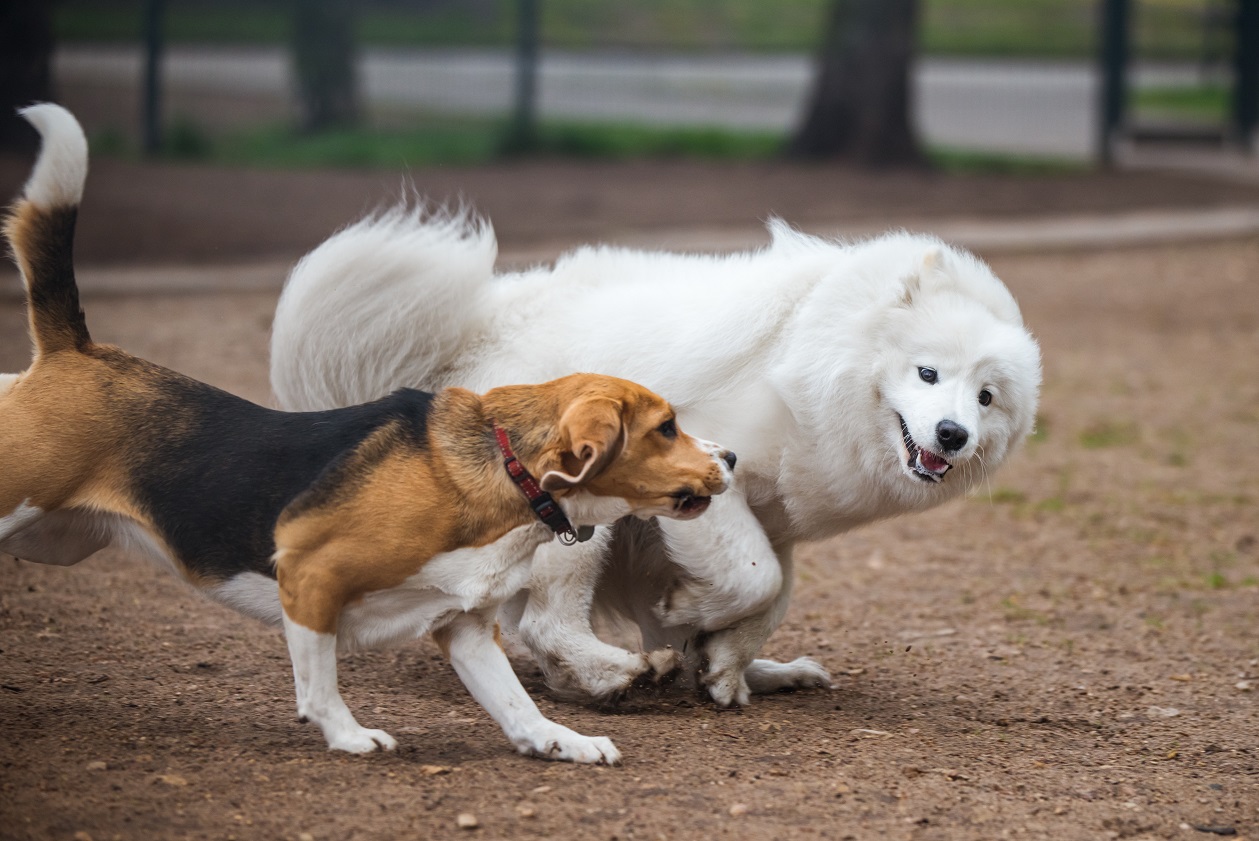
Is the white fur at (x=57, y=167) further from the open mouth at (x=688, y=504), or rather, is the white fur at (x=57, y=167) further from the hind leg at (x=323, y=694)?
the open mouth at (x=688, y=504)

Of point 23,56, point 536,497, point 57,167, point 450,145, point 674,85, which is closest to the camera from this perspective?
point 536,497

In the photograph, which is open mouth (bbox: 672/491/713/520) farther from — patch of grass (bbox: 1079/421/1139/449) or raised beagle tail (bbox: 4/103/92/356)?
patch of grass (bbox: 1079/421/1139/449)

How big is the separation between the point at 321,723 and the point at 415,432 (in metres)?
0.79

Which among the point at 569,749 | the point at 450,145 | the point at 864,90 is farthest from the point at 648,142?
the point at 569,749

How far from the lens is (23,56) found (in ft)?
45.6

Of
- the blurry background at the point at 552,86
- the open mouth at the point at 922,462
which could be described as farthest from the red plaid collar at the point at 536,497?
the blurry background at the point at 552,86

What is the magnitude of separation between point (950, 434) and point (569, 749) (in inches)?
55.3

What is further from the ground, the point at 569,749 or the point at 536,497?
the point at 536,497

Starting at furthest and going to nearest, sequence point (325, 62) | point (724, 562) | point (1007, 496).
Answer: point (325, 62)
point (1007, 496)
point (724, 562)

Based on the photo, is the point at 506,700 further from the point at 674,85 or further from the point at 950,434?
the point at 674,85

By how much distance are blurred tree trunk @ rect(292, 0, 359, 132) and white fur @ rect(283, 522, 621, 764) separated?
14.5 metres

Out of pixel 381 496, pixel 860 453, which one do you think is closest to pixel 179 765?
pixel 381 496

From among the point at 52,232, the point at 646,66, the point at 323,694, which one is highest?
the point at 52,232

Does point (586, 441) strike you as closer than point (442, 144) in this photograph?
Yes
